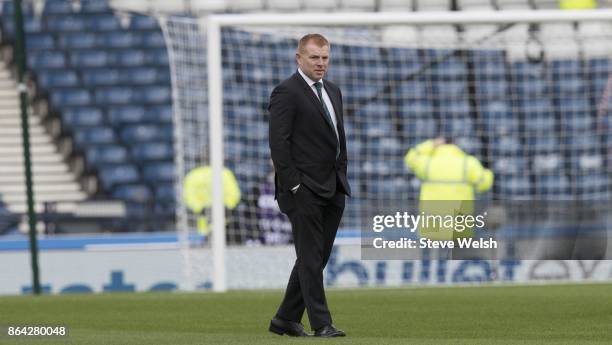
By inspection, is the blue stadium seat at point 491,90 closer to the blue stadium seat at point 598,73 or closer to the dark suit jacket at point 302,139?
the blue stadium seat at point 598,73

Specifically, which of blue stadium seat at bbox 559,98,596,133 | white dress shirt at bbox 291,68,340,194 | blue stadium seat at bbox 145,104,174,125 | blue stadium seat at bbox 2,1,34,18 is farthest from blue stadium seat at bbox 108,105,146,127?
white dress shirt at bbox 291,68,340,194

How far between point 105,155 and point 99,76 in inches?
65.9

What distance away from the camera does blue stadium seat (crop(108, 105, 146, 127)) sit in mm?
20125

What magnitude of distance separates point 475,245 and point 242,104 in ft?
13.6

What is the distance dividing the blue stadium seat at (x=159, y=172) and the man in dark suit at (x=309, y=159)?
484 inches

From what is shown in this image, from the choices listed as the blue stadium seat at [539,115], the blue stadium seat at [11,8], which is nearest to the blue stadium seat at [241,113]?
the blue stadium seat at [539,115]

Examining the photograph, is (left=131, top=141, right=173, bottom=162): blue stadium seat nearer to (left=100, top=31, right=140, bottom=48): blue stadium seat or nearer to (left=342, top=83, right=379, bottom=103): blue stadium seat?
(left=100, top=31, right=140, bottom=48): blue stadium seat

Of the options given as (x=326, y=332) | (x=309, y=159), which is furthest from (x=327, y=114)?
(x=326, y=332)

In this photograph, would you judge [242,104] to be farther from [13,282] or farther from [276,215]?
[13,282]

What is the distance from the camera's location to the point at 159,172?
1942cm

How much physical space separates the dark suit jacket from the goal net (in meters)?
6.41

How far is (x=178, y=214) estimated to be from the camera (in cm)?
1438

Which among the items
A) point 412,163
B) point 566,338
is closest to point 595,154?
point 412,163

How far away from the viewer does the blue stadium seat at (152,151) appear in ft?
64.4
